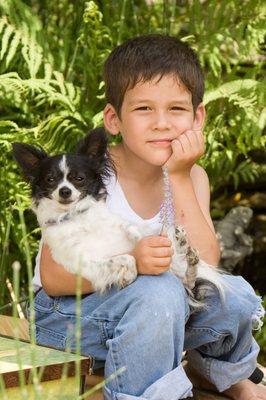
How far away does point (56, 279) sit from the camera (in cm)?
279

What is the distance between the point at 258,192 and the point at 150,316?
3.40m

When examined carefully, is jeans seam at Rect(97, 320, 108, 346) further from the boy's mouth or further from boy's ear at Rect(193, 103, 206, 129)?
boy's ear at Rect(193, 103, 206, 129)

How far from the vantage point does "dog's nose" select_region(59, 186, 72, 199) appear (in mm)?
2713

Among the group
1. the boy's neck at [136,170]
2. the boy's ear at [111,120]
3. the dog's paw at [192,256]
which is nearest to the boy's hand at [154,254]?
the dog's paw at [192,256]

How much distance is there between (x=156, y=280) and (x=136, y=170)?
796 millimetres

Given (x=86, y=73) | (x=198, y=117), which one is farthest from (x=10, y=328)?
(x=86, y=73)

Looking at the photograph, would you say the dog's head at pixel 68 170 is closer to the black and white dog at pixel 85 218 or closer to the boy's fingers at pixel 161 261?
the black and white dog at pixel 85 218

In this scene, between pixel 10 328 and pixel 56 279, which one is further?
pixel 10 328

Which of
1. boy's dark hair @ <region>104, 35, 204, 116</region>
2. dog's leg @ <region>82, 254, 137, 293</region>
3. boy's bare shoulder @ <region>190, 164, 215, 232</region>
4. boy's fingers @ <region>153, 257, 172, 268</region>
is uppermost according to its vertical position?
boy's dark hair @ <region>104, 35, 204, 116</region>

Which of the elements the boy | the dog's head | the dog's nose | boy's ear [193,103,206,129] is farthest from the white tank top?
boy's ear [193,103,206,129]

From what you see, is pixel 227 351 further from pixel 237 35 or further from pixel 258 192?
pixel 258 192

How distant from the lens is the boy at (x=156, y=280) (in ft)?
8.39

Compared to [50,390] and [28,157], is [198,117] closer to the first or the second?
[28,157]

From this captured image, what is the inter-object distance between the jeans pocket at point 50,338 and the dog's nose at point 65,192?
21.4 inches
